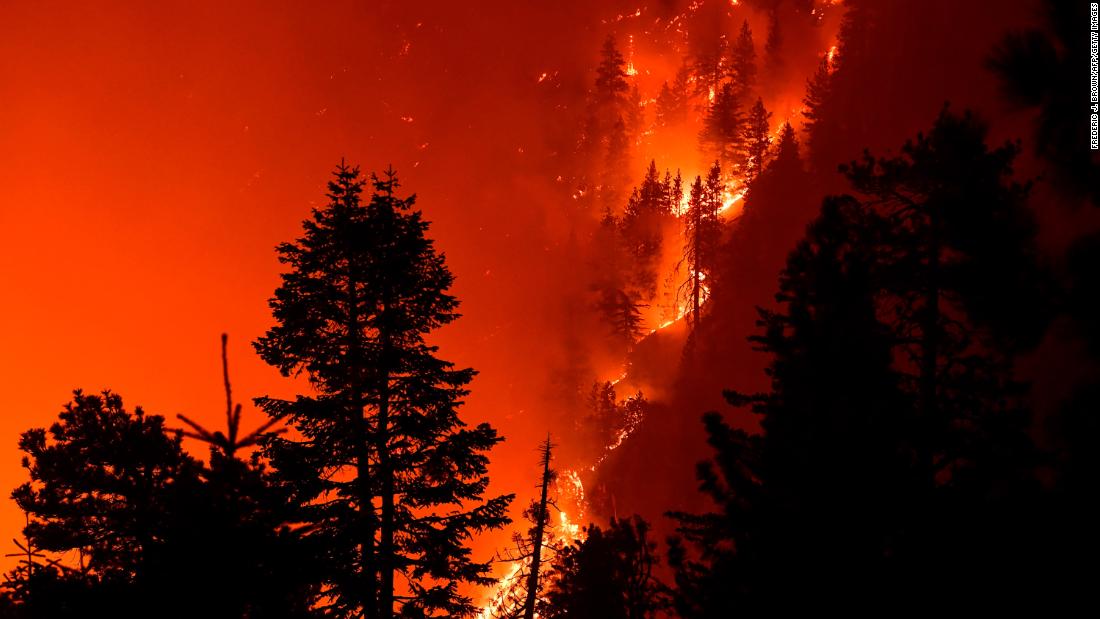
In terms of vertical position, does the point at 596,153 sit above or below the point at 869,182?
above

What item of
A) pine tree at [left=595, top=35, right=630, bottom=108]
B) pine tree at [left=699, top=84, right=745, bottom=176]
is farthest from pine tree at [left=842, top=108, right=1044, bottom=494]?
pine tree at [left=595, top=35, right=630, bottom=108]

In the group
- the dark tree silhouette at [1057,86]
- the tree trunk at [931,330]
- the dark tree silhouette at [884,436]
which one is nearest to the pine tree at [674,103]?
the dark tree silhouette at [884,436]

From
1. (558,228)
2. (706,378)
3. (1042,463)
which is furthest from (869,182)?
(558,228)

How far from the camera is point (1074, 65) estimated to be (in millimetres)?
4496

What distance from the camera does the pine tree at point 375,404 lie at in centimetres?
1221

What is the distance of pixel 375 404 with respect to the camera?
42.2 feet

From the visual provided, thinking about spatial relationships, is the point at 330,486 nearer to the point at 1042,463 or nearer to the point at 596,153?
the point at 1042,463

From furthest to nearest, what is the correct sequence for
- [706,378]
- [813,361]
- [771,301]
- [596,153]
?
[596,153]
[706,378]
[771,301]
[813,361]

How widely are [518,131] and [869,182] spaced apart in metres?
113

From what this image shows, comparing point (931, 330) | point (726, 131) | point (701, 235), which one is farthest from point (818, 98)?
point (931, 330)

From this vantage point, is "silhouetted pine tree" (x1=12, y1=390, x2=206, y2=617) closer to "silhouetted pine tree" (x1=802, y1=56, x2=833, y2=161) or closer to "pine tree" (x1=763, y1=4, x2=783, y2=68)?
"silhouetted pine tree" (x1=802, y1=56, x2=833, y2=161)

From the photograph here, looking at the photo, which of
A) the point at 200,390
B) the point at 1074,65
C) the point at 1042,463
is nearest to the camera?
the point at 1074,65

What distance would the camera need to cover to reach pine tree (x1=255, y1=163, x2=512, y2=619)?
12.2 m

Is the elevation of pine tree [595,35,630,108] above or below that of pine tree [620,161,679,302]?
above
